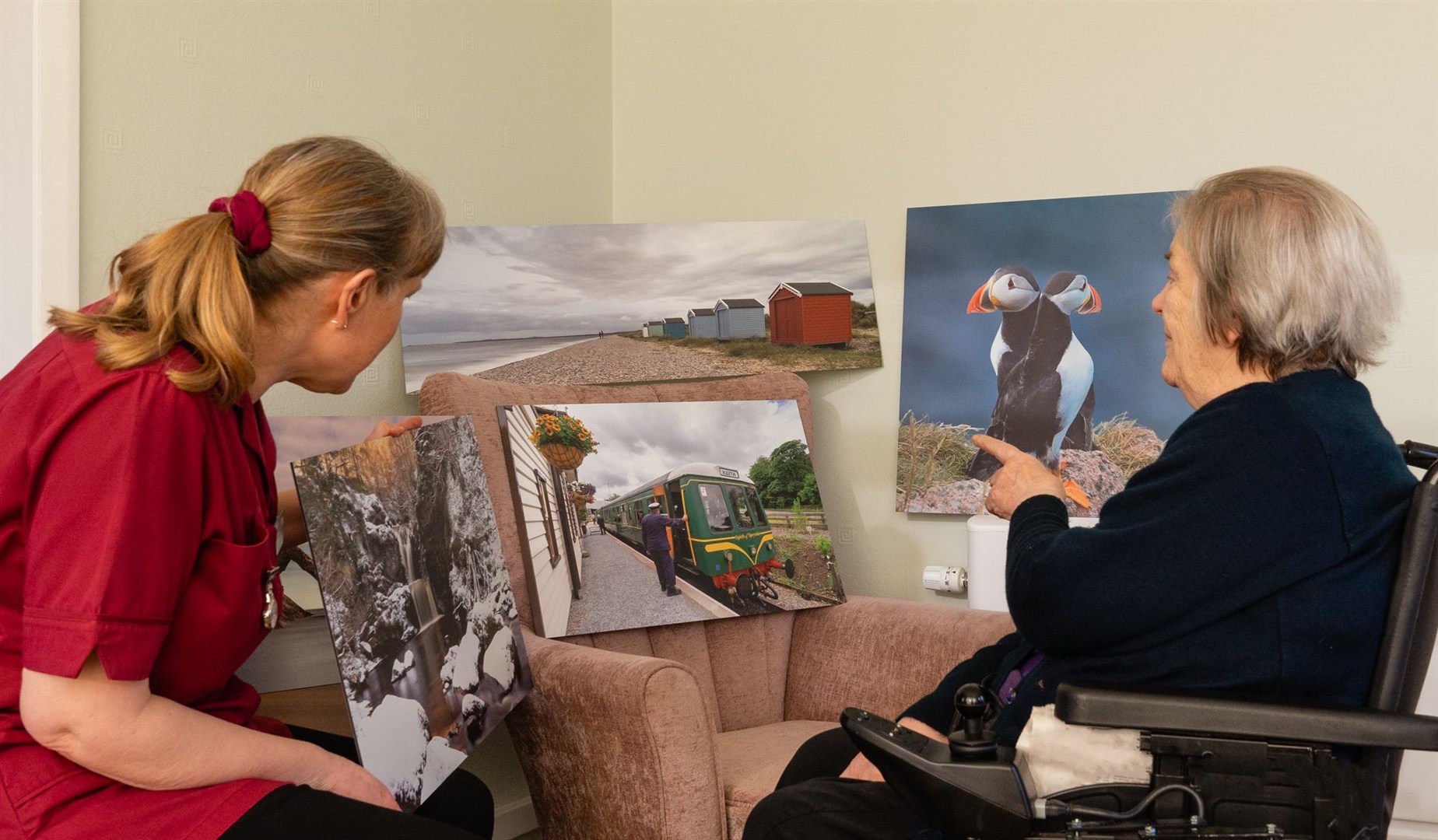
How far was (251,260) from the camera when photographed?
1.21m

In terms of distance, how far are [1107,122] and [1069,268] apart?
13.9 inches

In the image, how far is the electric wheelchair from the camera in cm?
114

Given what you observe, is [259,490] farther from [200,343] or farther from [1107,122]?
[1107,122]

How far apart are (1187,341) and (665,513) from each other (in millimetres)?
1215

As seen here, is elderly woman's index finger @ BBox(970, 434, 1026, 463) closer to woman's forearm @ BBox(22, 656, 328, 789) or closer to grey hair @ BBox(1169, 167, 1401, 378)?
grey hair @ BBox(1169, 167, 1401, 378)

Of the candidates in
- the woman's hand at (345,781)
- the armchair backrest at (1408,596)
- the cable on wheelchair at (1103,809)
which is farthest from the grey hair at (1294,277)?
the woman's hand at (345,781)

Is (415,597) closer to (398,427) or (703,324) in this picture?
(398,427)

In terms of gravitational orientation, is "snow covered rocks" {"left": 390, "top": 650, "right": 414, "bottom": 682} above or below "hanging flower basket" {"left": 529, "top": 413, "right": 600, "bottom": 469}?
below

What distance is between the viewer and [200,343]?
1.14 m

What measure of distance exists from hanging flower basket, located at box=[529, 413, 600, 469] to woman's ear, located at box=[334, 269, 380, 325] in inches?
37.3

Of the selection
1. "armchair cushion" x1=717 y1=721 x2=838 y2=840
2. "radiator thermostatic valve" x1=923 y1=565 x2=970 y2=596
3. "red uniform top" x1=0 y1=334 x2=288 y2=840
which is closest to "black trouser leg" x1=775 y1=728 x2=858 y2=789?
"armchair cushion" x1=717 y1=721 x2=838 y2=840

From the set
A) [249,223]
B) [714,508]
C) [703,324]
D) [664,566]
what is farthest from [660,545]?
[249,223]

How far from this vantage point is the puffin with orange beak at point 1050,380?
264 cm

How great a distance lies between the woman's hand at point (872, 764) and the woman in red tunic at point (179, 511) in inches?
25.0
